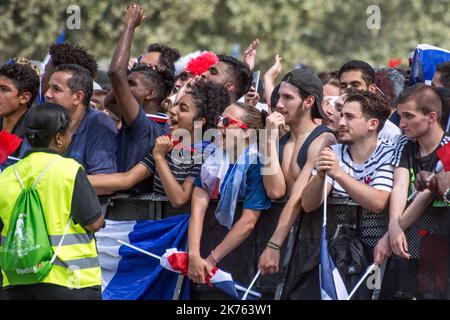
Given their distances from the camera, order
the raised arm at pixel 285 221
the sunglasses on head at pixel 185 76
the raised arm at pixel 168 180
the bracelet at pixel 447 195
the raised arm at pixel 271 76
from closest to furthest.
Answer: the bracelet at pixel 447 195 < the raised arm at pixel 285 221 < the raised arm at pixel 168 180 < the raised arm at pixel 271 76 < the sunglasses on head at pixel 185 76

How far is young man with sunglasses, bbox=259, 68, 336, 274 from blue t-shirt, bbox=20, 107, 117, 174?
4.24 feet

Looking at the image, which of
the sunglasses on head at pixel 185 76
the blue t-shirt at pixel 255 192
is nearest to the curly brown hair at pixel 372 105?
the blue t-shirt at pixel 255 192

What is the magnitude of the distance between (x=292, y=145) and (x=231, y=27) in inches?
575

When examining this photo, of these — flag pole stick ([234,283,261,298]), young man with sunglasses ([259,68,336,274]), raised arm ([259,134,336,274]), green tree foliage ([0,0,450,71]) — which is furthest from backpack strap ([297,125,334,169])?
green tree foliage ([0,0,450,71])

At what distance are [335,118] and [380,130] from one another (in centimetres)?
76

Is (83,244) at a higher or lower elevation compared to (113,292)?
higher

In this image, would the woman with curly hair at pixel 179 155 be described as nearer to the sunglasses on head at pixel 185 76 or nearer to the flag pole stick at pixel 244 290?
the flag pole stick at pixel 244 290

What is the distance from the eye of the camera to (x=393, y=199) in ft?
21.8

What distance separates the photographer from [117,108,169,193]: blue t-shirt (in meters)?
7.76

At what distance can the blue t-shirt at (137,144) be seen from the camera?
7.76 metres

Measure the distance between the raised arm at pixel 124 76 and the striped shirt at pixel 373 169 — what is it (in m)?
1.61

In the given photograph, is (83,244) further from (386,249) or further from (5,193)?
(386,249)

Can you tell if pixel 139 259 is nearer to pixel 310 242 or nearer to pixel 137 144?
pixel 137 144

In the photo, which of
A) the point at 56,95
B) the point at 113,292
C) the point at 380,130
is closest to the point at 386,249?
the point at 380,130
